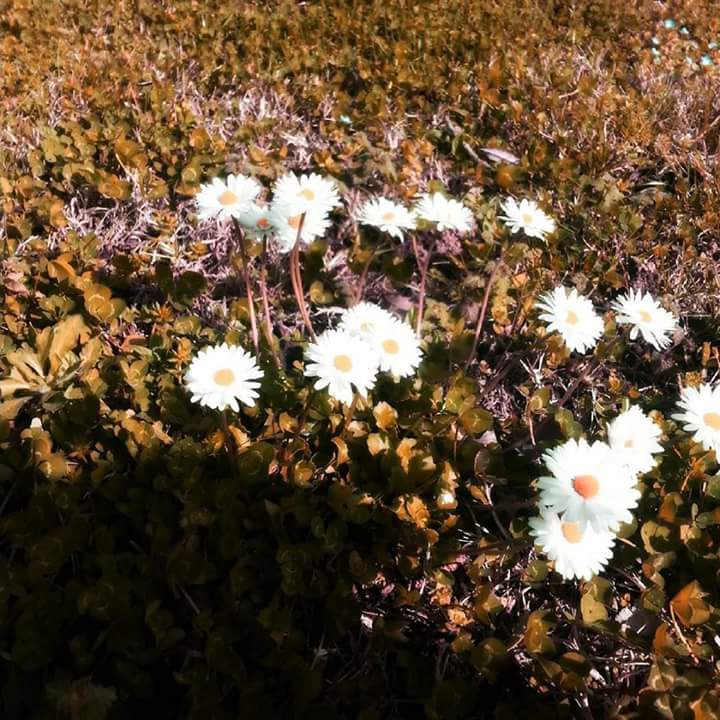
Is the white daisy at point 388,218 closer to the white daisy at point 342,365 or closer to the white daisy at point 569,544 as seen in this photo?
the white daisy at point 342,365

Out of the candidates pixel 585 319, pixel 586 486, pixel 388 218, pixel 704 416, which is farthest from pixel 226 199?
pixel 704 416

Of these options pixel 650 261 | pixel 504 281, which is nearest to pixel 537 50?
pixel 650 261

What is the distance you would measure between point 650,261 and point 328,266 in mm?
1220

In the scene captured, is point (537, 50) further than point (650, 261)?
Yes

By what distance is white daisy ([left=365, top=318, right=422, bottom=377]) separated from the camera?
64.7 inches

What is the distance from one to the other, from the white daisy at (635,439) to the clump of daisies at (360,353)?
0.51 m

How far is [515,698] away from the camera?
158cm

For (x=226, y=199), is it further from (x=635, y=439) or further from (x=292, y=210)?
(x=635, y=439)

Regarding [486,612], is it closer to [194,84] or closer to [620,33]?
[194,84]

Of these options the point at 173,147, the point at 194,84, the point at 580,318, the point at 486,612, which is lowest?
the point at 486,612

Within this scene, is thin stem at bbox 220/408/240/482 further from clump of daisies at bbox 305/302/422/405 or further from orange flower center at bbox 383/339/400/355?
orange flower center at bbox 383/339/400/355

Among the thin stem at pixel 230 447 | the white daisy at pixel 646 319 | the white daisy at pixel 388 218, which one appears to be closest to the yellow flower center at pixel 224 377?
the thin stem at pixel 230 447

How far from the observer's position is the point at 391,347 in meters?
1.67

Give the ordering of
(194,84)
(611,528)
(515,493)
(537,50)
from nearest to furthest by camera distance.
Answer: (611,528) < (515,493) < (194,84) < (537,50)
